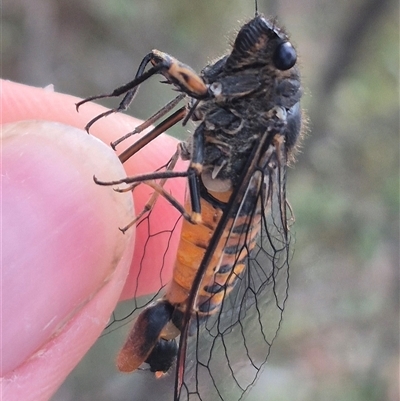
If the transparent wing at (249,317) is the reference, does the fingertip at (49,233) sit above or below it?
above

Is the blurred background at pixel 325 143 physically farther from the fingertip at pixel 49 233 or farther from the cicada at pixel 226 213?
the fingertip at pixel 49 233

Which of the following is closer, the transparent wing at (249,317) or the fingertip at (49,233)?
the fingertip at (49,233)

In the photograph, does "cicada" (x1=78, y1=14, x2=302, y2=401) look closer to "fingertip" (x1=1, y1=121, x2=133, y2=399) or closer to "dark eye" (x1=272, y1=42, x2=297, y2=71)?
"dark eye" (x1=272, y1=42, x2=297, y2=71)

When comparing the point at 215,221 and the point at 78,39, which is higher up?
the point at 78,39

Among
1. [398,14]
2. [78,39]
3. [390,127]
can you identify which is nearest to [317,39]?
[398,14]

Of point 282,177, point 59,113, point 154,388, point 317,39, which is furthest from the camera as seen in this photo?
point 317,39

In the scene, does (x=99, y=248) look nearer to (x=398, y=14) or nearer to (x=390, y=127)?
(x=390, y=127)

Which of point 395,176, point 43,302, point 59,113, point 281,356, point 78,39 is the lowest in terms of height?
point 281,356

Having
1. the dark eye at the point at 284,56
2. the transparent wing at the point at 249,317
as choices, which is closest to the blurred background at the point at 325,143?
the transparent wing at the point at 249,317

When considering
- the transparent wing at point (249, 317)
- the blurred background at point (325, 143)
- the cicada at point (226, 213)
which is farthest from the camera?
the blurred background at point (325, 143)
